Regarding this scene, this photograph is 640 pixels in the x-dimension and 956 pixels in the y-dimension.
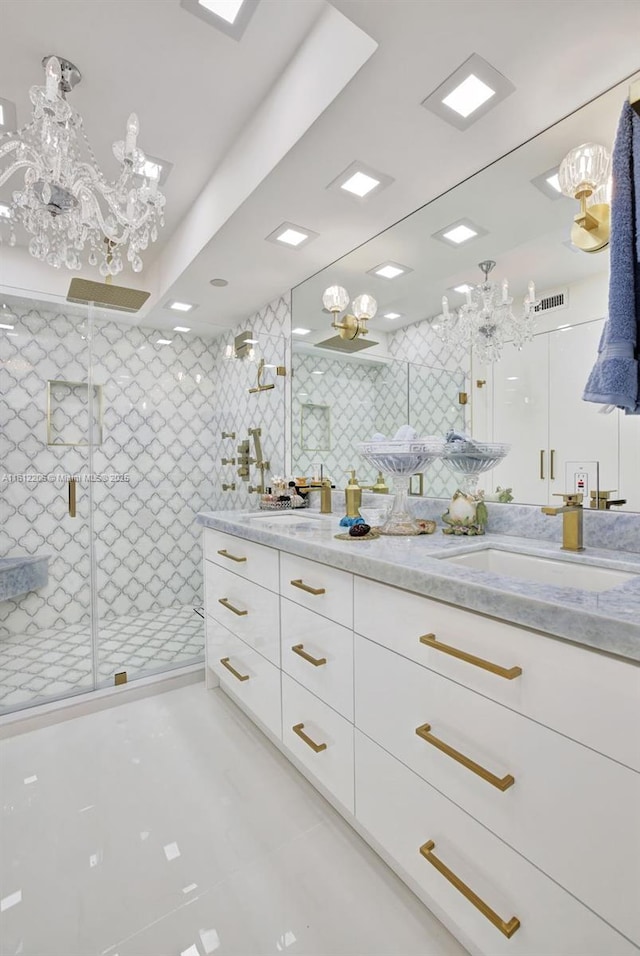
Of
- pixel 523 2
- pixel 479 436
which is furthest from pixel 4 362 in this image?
pixel 523 2

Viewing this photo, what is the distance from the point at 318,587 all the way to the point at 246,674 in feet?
2.48

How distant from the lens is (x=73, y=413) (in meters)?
3.10

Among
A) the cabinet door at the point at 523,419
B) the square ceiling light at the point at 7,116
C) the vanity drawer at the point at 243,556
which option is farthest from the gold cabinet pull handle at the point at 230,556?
the square ceiling light at the point at 7,116

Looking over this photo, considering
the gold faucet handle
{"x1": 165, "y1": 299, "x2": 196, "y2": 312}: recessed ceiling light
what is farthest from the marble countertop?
{"x1": 165, "y1": 299, "x2": 196, "y2": 312}: recessed ceiling light

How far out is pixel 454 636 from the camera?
0.98m

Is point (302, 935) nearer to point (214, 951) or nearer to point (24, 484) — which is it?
point (214, 951)

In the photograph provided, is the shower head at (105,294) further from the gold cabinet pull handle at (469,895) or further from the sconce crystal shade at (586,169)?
the gold cabinet pull handle at (469,895)

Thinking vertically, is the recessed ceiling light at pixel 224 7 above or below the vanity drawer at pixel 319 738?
above

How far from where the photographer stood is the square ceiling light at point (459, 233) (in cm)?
176

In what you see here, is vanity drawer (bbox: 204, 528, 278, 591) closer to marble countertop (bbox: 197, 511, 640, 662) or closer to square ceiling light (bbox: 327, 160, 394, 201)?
marble countertop (bbox: 197, 511, 640, 662)

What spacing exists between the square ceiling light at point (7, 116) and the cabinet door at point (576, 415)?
2386 millimetres

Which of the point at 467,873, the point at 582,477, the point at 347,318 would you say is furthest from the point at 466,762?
the point at 347,318

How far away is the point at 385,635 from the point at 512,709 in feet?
1.21

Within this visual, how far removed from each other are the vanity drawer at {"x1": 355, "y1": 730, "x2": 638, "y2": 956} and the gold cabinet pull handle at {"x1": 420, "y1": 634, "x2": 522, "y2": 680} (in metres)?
0.34
